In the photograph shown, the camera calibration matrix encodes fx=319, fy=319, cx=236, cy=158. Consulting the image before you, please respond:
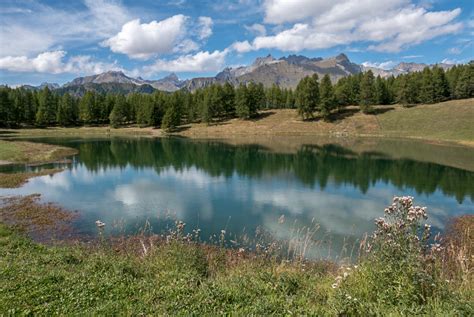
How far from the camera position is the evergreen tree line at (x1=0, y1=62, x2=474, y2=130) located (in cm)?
9681

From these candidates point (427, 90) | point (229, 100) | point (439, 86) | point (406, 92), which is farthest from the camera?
point (229, 100)

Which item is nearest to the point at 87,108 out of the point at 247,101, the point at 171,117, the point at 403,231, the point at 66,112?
the point at 66,112

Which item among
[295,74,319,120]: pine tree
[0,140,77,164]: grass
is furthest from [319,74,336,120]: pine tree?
[0,140,77,164]: grass

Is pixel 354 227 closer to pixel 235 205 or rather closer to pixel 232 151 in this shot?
pixel 235 205

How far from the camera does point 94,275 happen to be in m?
8.75

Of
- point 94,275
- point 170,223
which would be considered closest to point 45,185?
point 170,223

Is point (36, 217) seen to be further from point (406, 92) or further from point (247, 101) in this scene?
point (406, 92)

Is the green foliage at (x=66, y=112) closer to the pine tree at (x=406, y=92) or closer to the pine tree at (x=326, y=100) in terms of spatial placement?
the pine tree at (x=326, y=100)

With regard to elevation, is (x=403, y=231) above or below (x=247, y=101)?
below

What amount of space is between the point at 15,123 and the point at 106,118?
97.3 ft

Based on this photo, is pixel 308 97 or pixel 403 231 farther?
pixel 308 97

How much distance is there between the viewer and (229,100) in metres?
110

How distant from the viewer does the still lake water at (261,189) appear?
21.4m

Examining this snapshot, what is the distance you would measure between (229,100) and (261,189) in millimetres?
81450
